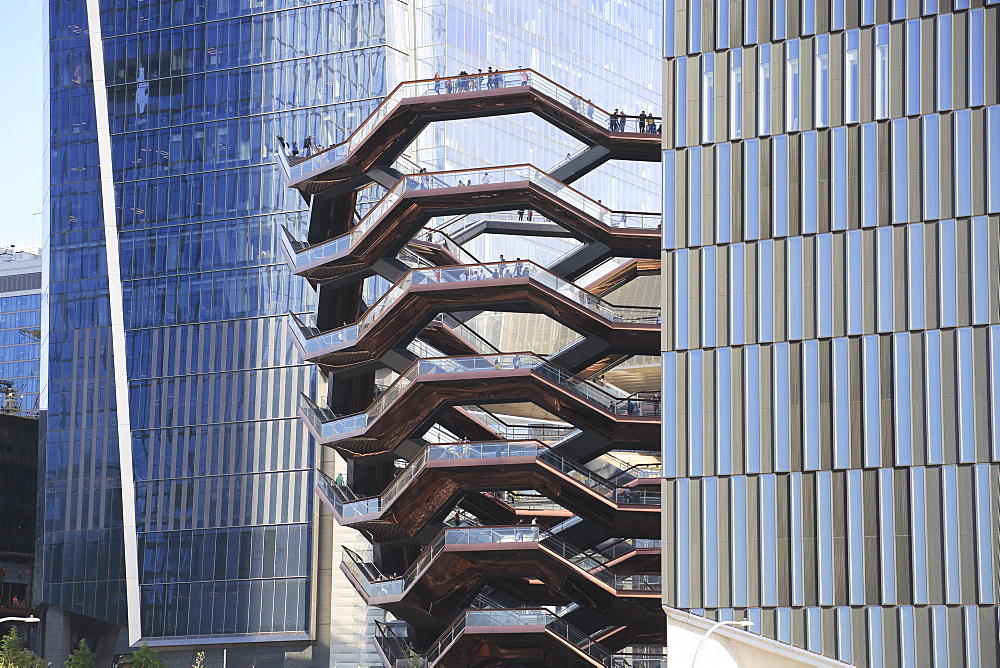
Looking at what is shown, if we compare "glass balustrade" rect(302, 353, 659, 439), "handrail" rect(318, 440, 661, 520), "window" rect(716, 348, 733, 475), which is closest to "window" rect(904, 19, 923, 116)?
"window" rect(716, 348, 733, 475)

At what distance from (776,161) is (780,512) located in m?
12.3

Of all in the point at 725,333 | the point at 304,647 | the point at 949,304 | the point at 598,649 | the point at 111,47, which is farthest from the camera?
the point at 111,47

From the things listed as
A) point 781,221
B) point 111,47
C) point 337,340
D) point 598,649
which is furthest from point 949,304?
point 111,47

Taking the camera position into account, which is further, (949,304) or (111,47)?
(111,47)

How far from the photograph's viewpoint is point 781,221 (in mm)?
53188

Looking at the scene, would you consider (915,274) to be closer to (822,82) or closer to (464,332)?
(822,82)

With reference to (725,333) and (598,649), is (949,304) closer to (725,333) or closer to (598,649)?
(725,333)

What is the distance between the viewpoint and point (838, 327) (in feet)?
169

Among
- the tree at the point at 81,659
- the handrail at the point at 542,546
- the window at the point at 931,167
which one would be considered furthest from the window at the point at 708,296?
the tree at the point at 81,659

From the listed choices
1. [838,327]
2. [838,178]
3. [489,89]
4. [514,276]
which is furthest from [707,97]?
[489,89]

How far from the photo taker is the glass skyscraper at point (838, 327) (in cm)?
4897

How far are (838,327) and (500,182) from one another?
15.6m

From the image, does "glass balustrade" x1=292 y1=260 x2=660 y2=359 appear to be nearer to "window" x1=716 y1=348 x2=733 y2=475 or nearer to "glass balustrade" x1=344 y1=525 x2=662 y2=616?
"window" x1=716 y1=348 x2=733 y2=475

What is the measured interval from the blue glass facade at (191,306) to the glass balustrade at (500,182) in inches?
1197
